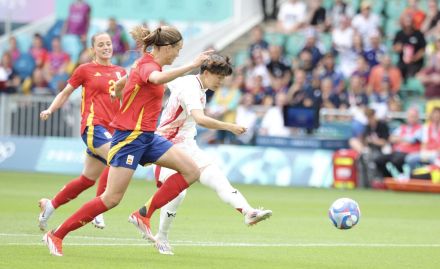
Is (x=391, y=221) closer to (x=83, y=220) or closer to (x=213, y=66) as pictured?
(x=213, y=66)

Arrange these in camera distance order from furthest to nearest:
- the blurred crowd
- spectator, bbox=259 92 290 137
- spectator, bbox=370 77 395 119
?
1. the blurred crowd
2. spectator, bbox=259 92 290 137
3. spectator, bbox=370 77 395 119

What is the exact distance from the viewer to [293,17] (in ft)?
99.2

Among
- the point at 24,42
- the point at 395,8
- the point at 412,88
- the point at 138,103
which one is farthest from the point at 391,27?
the point at 138,103

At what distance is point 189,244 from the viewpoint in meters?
12.6

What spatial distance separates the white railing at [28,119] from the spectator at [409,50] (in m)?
7.90

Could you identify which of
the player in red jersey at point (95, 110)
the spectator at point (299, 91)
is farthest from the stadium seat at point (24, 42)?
the player in red jersey at point (95, 110)

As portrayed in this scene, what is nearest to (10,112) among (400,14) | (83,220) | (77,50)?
(77,50)

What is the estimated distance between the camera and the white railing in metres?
28.2

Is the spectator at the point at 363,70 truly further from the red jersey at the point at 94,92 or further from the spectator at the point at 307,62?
the red jersey at the point at 94,92

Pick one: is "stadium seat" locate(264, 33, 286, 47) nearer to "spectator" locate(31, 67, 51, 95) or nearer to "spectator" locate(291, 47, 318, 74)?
"spectator" locate(291, 47, 318, 74)

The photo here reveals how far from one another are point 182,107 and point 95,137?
6.99ft

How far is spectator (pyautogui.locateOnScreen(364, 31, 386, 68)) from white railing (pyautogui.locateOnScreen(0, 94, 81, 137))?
7.12 metres

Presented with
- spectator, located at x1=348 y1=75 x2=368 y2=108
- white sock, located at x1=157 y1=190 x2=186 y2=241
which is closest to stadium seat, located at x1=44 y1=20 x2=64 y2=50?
spectator, located at x1=348 y1=75 x2=368 y2=108

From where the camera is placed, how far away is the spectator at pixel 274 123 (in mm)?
25391
